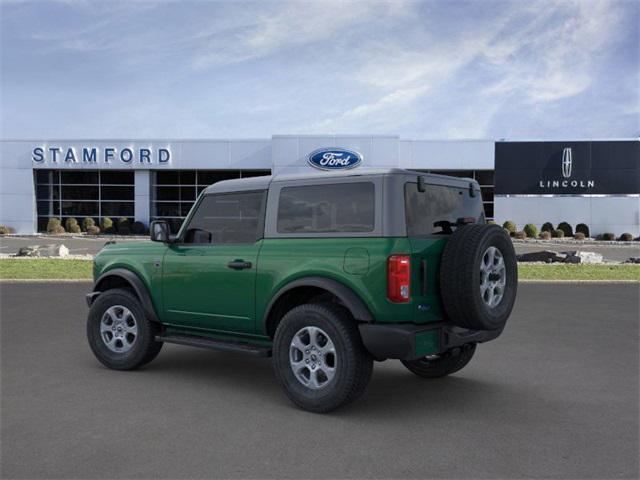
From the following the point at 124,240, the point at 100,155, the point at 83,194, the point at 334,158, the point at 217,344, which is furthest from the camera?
the point at 83,194

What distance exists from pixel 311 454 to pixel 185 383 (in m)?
2.32

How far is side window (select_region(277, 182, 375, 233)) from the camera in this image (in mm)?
5191

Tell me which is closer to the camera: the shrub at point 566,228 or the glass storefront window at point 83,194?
the shrub at point 566,228

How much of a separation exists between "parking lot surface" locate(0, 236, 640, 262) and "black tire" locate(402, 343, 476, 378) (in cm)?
1762

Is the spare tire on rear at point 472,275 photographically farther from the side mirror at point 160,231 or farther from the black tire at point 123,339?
the black tire at point 123,339

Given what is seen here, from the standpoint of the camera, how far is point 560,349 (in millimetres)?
7809

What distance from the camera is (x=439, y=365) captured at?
6293 millimetres

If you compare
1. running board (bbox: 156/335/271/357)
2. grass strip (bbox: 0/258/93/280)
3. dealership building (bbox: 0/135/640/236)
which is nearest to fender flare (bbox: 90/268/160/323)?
running board (bbox: 156/335/271/357)

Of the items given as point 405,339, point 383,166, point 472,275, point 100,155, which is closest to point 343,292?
point 405,339

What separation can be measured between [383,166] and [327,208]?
1381 inches

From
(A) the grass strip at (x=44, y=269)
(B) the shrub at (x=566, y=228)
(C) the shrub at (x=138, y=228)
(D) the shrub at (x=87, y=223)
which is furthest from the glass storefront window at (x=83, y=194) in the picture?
(B) the shrub at (x=566, y=228)

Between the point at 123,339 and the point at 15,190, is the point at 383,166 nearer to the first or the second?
the point at 15,190

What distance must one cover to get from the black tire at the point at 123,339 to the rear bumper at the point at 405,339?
2651 mm

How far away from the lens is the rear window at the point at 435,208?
5.18 metres
